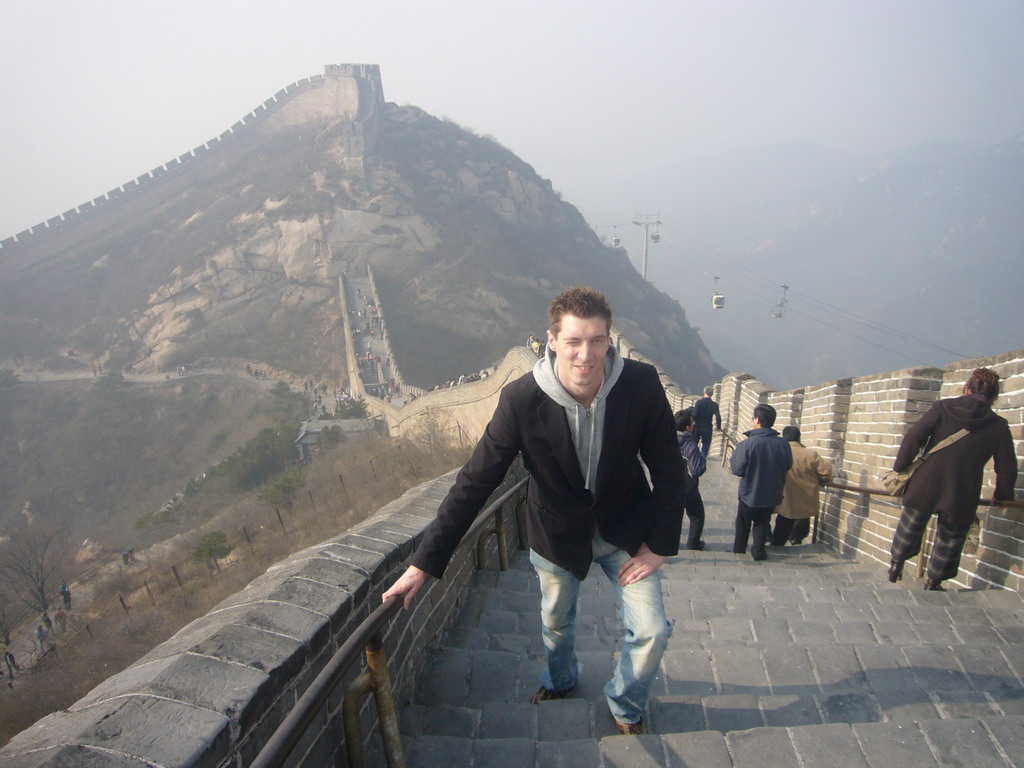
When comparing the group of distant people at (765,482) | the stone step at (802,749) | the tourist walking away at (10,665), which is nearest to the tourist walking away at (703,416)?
the group of distant people at (765,482)

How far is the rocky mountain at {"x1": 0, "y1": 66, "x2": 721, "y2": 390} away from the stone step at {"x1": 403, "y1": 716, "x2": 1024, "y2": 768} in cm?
4107

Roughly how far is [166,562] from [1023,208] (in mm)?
208579

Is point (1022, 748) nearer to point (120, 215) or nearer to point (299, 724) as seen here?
point (299, 724)

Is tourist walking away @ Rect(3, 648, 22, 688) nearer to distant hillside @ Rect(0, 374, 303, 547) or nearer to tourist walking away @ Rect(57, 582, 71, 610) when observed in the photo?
tourist walking away @ Rect(57, 582, 71, 610)

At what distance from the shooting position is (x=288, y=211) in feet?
172

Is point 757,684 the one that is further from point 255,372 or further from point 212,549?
point 255,372

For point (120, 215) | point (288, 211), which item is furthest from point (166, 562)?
point (120, 215)

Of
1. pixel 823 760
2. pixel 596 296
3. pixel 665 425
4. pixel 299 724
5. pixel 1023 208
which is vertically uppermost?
pixel 596 296

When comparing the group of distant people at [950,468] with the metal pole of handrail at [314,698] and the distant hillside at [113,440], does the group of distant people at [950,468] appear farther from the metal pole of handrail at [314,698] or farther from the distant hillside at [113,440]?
the distant hillside at [113,440]

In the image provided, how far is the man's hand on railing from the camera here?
6.82ft

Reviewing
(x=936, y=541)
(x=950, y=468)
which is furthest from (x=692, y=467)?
(x=950, y=468)

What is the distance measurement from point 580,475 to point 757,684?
1314 mm

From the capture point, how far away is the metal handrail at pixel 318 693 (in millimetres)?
1347

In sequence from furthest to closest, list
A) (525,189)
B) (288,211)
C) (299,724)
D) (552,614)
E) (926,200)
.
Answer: (926,200), (525,189), (288,211), (552,614), (299,724)
